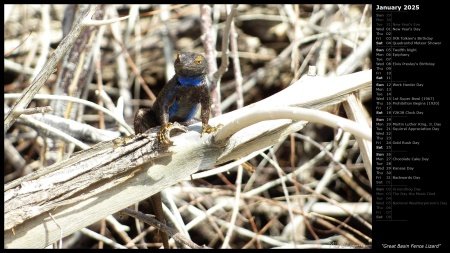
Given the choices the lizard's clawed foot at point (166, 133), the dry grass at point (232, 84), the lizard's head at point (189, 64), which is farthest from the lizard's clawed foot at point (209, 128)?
the dry grass at point (232, 84)

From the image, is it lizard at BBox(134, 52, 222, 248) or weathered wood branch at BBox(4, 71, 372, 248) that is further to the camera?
lizard at BBox(134, 52, 222, 248)

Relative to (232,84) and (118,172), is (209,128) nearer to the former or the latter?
(118,172)

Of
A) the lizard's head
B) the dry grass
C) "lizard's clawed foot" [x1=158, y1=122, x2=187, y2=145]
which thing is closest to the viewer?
"lizard's clawed foot" [x1=158, y1=122, x2=187, y2=145]

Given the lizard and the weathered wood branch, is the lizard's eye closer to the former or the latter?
the lizard

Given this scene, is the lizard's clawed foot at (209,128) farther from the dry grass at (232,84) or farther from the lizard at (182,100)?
the dry grass at (232,84)

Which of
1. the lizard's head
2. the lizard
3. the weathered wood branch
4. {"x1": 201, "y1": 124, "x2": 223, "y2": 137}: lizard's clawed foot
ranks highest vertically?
the lizard's head

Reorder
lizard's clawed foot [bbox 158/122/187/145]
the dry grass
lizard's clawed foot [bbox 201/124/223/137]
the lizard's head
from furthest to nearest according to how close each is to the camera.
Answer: the dry grass, the lizard's head, lizard's clawed foot [bbox 201/124/223/137], lizard's clawed foot [bbox 158/122/187/145]

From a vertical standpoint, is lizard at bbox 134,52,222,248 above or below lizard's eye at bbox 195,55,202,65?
below

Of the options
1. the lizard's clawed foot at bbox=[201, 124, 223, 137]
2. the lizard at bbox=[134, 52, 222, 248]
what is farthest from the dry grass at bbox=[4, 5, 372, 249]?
the lizard's clawed foot at bbox=[201, 124, 223, 137]
